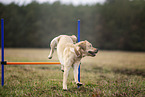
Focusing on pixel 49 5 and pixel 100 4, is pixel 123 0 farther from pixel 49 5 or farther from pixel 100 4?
pixel 49 5

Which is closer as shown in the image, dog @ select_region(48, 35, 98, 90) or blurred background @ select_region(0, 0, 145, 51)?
dog @ select_region(48, 35, 98, 90)

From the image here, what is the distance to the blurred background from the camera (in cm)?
1864

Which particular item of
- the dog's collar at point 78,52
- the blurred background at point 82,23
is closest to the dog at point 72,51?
the dog's collar at point 78,52

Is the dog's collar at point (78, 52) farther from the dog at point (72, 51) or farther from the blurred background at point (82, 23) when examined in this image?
the blurred background at point (82, 23)

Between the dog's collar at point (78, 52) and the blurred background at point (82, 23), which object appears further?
the blurred background at point (82, 23)

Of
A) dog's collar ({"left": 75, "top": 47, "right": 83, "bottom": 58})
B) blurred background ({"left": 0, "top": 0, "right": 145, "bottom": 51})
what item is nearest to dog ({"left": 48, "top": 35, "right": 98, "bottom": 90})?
dog's collar ({"left": 75, "top": 47, "right": 83, "bottom": 58})

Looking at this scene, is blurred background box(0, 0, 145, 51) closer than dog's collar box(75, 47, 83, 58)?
No

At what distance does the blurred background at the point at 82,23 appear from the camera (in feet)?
61.2

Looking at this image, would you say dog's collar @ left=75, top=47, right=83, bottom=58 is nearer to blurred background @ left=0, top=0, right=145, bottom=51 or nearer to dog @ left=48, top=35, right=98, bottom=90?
dog @ left=48, top=35, right=98, bottom=90

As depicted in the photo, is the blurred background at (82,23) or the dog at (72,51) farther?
the blurred background at (82,23)

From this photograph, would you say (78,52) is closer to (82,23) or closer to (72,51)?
(72,51)

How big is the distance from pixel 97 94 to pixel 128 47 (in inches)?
654

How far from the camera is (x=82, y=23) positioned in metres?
20.3

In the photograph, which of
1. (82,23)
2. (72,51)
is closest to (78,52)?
(72,51)
